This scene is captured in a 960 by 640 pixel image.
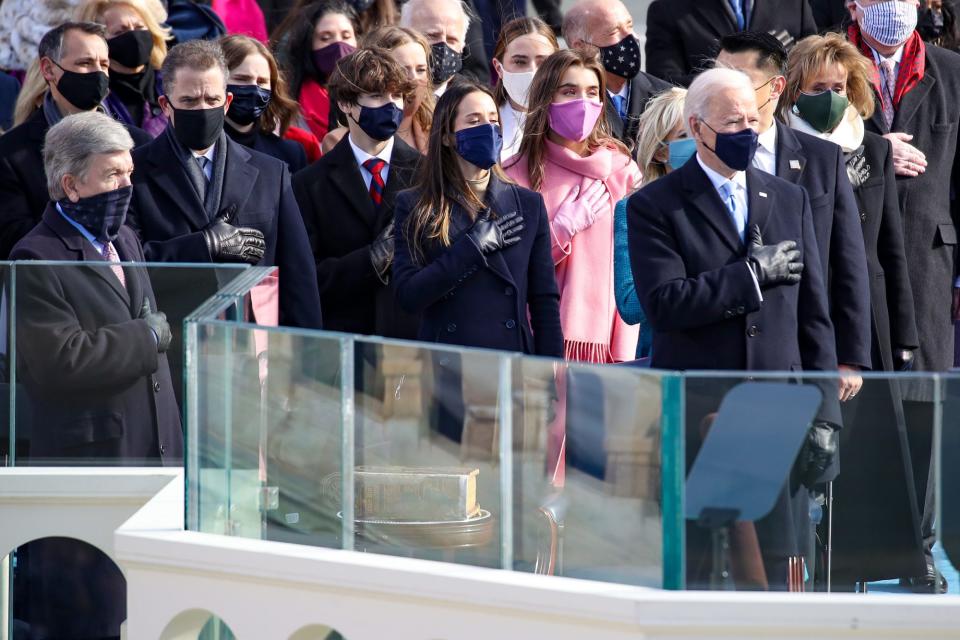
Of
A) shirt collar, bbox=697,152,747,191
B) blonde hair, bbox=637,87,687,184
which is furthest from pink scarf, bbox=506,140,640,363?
shirt collar, bbox=697,152,747,191

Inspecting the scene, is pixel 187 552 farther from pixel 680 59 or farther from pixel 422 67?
pixel 680 59

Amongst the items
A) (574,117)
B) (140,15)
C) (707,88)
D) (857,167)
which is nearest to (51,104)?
(140,15)

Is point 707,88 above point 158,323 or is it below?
above

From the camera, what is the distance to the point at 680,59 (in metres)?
8.32

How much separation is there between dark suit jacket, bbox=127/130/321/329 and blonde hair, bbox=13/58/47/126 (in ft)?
2.79

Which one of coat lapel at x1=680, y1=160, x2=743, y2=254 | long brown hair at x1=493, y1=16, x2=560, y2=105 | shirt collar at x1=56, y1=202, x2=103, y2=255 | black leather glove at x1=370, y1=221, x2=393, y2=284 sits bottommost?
black leather glove at x1=370, y1=221, x2=393, y2=284

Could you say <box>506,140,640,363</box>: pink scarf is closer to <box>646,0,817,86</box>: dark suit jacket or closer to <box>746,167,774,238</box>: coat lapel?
<box>746,167,774,238</box>: coat lapel

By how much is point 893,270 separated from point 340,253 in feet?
7.05

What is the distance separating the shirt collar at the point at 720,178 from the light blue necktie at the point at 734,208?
1 centimetres

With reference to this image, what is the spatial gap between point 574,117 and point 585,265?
1.82 feet

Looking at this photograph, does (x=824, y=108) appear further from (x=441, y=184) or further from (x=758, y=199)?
(x=441, y=184)

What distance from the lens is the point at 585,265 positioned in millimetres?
6426

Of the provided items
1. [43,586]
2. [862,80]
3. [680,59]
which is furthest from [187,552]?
[680,59]

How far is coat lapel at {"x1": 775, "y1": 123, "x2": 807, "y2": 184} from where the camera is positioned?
598 centimetres
